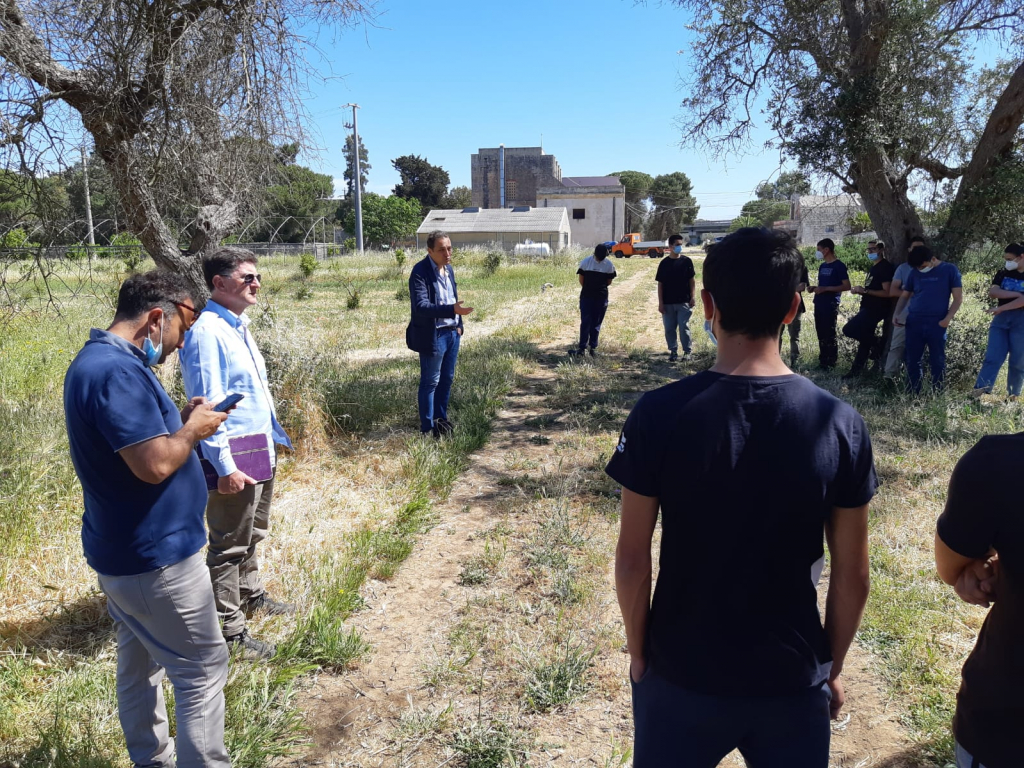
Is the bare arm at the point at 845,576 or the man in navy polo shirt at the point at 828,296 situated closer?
the bare arm at the point at 845,576

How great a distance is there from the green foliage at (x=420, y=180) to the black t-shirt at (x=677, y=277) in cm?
7380

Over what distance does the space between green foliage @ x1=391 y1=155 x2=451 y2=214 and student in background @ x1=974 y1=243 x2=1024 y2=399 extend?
7720cm

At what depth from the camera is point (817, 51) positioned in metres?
8.85

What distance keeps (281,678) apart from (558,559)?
1.90 meters

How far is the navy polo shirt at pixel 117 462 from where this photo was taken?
86.8 inches

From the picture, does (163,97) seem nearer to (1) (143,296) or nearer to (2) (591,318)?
(1) (143,296)

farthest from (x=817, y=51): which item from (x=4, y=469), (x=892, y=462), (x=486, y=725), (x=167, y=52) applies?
(x=4, y=469)

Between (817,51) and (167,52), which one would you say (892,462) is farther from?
(167,52)

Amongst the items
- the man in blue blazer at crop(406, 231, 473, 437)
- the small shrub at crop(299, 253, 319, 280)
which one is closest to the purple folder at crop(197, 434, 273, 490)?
the man in blue blazer at crop(406, 231, 473, 437)

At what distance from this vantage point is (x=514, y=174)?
8419 cm

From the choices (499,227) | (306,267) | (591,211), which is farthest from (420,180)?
(306,267)

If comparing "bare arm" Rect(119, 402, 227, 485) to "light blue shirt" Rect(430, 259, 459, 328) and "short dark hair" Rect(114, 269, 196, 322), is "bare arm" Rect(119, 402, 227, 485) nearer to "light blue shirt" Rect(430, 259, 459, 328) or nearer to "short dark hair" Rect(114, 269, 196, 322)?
"short dark hair" Rect(114, 269, 196, 322)

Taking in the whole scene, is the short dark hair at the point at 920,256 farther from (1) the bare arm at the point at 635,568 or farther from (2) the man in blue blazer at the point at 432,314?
(1) the bare arm at the point at 635,568

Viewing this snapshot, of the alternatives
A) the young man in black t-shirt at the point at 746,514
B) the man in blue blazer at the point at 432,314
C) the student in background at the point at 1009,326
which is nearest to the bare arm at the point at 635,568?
the young man in black t-shirt at the point at 746,514
